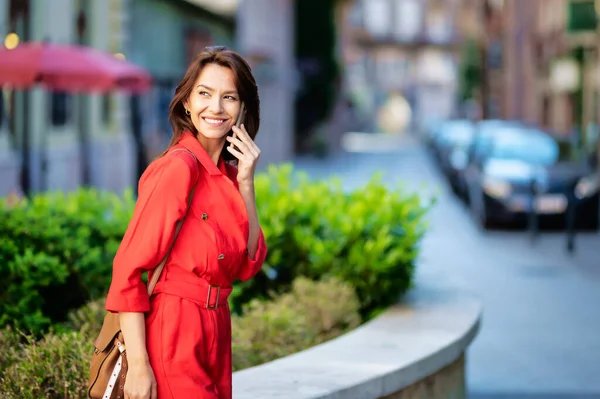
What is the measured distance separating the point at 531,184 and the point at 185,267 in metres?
14.4

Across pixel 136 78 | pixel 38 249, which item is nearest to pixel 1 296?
pixel 38 249

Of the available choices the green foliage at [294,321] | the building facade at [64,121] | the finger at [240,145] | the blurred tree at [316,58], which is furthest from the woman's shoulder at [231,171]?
the blurred tree at [316,58]

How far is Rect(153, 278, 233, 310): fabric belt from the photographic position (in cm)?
318

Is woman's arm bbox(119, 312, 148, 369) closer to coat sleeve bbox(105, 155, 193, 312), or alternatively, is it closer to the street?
coat sleeve bbox(105, 155, 193, 312)

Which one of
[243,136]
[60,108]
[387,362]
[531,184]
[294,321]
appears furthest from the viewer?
[60,108]

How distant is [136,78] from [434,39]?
339 feet

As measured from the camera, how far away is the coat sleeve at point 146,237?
306cm

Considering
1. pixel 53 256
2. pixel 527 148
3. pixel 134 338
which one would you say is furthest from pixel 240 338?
pixel 527 148

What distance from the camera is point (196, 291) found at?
3.21 m

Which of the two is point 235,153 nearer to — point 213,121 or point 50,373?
point 213,121

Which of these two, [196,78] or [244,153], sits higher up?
[196,78]

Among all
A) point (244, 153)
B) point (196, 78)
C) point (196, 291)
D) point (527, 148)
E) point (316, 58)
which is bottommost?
point (527, 148)

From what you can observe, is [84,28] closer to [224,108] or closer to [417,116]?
[224,108]

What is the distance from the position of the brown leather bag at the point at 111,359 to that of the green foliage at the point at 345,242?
348 centimetres
